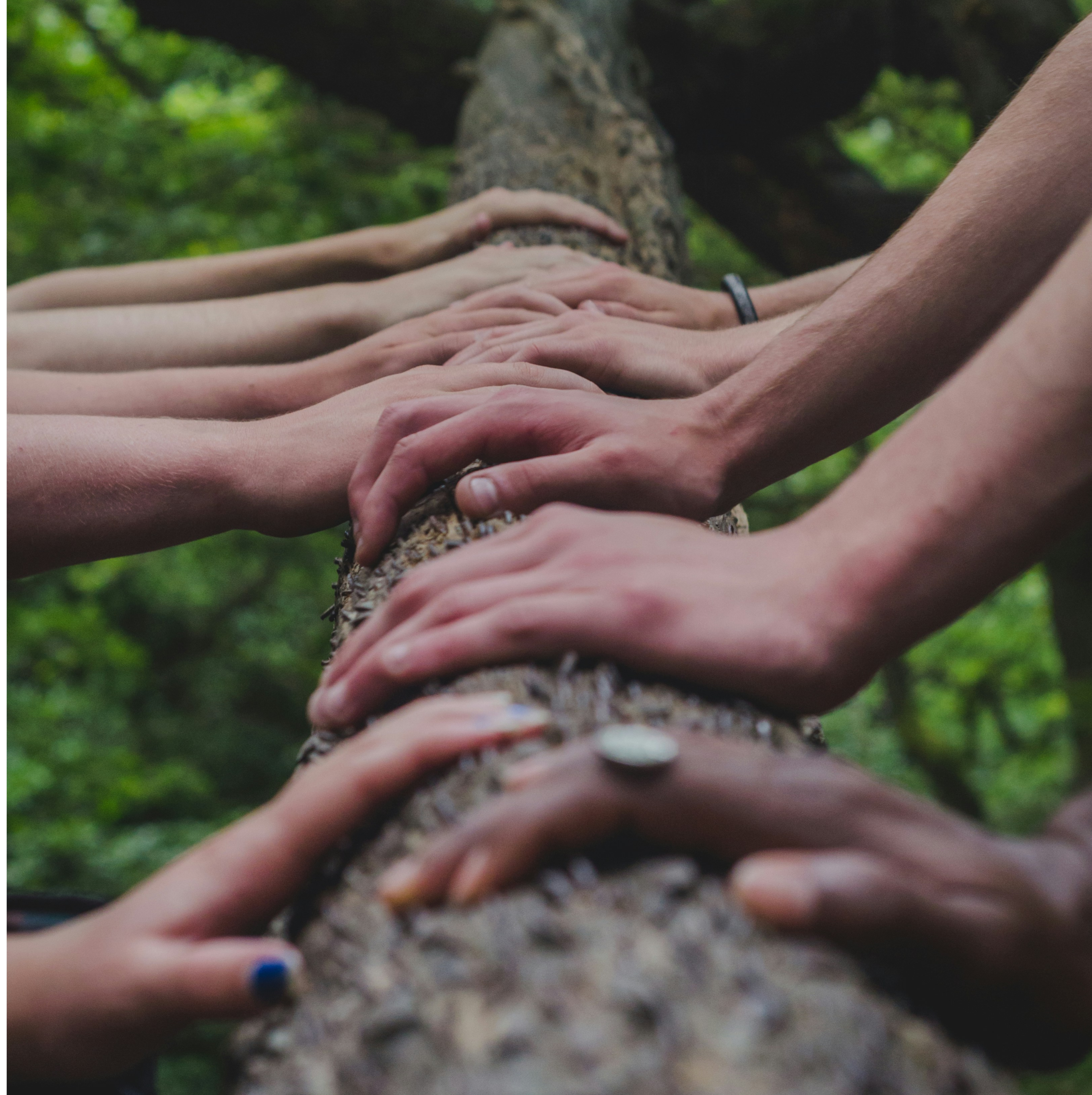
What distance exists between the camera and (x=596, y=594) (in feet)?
3.05

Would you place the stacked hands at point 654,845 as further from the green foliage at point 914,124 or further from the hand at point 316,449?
the green foliage at point 914,124

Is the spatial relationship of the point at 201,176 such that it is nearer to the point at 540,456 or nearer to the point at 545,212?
the point at 545,212

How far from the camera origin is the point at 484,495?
4.28ft

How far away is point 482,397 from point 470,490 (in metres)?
0.28

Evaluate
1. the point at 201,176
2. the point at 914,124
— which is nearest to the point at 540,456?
the point at 201,176

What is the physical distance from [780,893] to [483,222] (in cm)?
248

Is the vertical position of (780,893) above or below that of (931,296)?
below

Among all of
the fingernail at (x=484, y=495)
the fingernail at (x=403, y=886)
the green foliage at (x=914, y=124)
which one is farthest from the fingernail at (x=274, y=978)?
the green foliage at (x=914, y=124)

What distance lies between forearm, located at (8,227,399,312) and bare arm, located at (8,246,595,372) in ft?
1.40

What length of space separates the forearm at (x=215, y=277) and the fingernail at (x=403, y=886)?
2633 millimetres

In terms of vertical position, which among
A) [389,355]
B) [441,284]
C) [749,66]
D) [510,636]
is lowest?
[510,636]

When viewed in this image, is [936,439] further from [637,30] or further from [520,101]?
[637,30]

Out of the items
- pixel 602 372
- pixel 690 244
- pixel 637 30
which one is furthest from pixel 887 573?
pixel 690 244

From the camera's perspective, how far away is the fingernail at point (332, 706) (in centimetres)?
100
